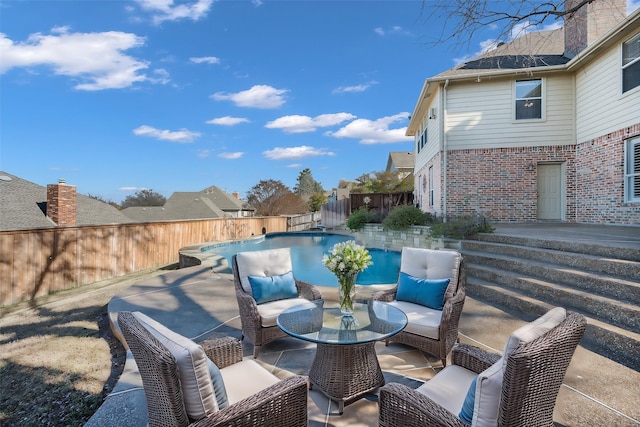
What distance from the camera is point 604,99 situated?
8531mm

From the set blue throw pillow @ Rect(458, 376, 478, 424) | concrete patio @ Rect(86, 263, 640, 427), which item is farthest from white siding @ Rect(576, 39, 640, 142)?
blue throw pillow @ Rect(458, 376, 478, 424)

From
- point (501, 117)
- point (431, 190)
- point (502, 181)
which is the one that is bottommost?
point (431, 190)

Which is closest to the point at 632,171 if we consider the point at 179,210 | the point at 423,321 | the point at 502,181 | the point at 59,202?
the point at 502,181

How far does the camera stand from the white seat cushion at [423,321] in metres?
3.06

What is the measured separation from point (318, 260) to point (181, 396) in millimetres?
10360

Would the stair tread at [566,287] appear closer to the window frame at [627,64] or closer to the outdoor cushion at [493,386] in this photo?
the outdoor cushion at [493,386]

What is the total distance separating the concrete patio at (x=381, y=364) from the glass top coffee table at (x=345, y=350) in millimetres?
120

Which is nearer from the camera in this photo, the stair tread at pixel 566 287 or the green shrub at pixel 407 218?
the stair tread at pixel 566 287

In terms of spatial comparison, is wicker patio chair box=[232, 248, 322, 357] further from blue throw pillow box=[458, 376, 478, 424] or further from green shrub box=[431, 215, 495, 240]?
green shrub box=[431, 215, 495, 240]

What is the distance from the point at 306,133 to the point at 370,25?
21.7 meters

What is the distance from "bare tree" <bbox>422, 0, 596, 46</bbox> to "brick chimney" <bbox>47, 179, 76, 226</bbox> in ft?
38.1

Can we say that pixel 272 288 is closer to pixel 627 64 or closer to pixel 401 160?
pixel 627 64

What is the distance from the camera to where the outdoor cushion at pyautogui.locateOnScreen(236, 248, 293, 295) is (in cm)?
379

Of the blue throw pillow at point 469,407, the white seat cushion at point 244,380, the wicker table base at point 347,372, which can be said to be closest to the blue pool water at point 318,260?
the wicker table base at point 347,372
